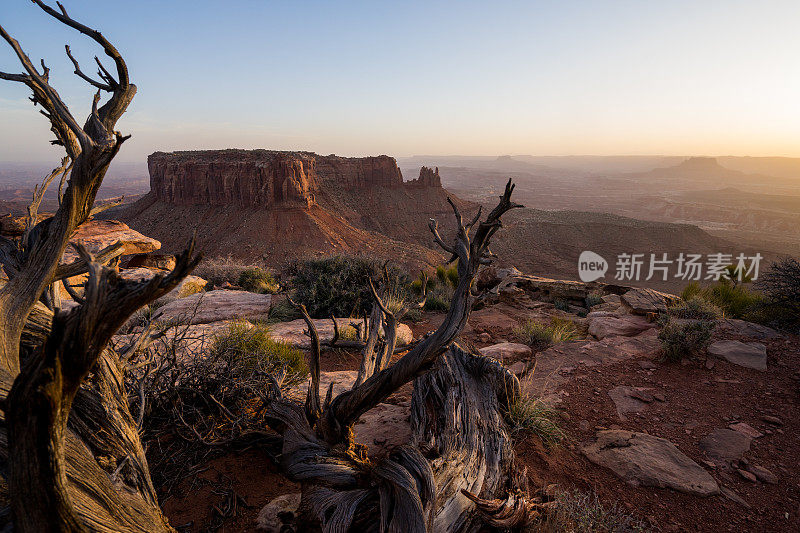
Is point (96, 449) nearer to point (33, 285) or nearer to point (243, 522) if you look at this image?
point (33, 285)

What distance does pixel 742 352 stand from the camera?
17.9ft

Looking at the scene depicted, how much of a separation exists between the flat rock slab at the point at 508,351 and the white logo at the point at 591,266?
3238 cm

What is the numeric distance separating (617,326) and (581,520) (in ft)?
19.3

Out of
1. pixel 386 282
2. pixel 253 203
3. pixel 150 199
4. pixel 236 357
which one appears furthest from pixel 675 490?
pixel 150 199

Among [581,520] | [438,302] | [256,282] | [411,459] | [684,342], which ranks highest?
[411,459]

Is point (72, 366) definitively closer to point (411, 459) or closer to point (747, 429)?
point (411, 459)

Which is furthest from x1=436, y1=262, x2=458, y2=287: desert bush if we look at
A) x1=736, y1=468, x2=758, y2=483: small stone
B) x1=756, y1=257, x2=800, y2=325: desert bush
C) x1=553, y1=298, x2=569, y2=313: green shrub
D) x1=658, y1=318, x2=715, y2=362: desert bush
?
x1=736, y1=468, x2=758, y2=483: small stone

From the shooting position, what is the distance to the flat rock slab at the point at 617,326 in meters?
6.95

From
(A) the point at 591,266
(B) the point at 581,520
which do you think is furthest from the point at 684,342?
(A) the point at 591,266

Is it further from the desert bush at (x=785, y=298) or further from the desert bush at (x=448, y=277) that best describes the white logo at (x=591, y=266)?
the desert bush at (x=785, y=298)

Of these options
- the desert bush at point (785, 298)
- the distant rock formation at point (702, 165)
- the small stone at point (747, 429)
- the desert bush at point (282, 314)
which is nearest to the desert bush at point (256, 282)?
the desert bush at point (282, 314)

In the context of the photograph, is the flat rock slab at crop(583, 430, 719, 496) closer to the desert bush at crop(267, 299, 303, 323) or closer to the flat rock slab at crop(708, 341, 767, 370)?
the flat rock slab at crop(708, 341, 767, 370)

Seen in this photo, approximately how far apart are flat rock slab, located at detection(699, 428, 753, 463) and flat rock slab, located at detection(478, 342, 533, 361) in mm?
2425

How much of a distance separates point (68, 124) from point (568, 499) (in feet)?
12.2
